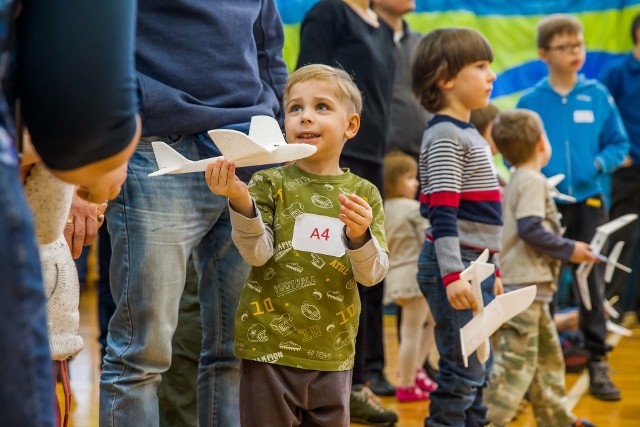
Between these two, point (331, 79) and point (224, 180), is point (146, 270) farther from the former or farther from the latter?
point (331, 79)

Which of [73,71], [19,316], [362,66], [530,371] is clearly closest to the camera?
[19,316]

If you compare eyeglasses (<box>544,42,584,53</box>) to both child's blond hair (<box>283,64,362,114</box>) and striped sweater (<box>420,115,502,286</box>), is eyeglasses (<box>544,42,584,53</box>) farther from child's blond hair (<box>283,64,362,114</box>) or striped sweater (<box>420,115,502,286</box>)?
child's blond hair (<box>283,64,362,114</box>)

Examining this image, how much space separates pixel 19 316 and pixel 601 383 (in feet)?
12.1

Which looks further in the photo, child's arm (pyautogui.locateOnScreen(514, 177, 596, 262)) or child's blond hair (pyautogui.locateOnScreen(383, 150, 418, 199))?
child's blond hair (pyautogui.locateOnScreen(383, 150, 418, 199))

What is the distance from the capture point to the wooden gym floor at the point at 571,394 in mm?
3768

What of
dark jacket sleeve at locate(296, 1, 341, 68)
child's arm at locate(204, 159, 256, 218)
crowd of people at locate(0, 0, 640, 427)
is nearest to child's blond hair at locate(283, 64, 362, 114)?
crowd of people at locate(0, 0, 640, 427)

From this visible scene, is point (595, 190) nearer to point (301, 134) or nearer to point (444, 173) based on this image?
point (444, 173)

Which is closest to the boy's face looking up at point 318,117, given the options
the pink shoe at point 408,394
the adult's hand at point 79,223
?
the adult's hand at point 79,223

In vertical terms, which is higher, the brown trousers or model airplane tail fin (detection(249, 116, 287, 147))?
model airplane tail fin (detection(249, 116, 287, 147))

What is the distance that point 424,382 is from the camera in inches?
167

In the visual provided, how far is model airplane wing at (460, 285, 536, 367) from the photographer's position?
105 inches

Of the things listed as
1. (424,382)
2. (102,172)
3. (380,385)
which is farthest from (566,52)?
(102,172)

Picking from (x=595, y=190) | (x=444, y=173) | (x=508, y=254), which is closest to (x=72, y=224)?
(x=444, y=173)

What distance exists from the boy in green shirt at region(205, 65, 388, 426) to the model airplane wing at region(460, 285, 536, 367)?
1.66 feet
